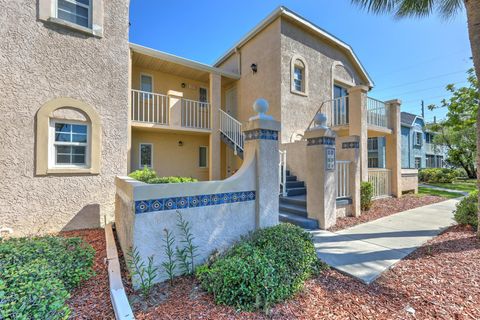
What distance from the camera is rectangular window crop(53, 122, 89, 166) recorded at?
6117mm

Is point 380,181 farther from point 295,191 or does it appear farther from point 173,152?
point 173,152

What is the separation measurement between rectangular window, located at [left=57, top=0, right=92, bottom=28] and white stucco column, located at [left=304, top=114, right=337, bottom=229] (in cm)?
731

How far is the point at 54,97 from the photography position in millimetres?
6004

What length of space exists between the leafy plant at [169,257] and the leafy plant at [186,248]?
0.11 m

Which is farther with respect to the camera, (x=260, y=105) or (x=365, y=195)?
(x=365, y=195)

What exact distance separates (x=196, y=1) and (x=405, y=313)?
37.2ft

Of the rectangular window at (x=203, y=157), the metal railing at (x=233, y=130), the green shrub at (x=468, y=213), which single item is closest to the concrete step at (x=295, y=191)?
the metal railing at (x=233, y=130)

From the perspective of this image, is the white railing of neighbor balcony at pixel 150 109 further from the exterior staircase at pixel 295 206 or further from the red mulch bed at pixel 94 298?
the red mulch bed at pixel 94 298

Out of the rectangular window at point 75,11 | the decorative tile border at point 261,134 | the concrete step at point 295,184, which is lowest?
the concrete step at point 295,184

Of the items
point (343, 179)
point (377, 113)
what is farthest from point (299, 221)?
point (377, 113)

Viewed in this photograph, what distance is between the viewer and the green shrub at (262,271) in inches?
101

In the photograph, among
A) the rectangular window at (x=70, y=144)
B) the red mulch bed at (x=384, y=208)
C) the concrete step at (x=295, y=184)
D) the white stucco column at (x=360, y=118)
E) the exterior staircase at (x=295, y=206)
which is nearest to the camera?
the exterior staircase at (x=295, y=206)

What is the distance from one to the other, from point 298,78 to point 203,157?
5958 mm

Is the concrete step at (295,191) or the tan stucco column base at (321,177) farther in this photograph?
the concrete step at (295,191)
